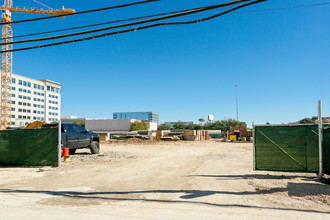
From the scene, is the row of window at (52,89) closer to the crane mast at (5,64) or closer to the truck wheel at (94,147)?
the crane mast at (5,64)

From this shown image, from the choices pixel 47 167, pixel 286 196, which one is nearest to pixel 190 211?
pixel 286 196

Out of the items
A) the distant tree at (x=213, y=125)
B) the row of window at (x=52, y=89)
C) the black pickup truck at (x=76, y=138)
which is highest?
the row of window at (x=52, y=89)

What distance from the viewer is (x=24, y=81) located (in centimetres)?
11281

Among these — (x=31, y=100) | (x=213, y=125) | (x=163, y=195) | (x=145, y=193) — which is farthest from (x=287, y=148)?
(x=31, y=100)

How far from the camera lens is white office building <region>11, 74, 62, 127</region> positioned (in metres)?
108

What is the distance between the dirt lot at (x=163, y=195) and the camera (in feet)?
17.9

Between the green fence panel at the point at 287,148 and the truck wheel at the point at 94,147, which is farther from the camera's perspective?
the truck wheel at the point at 94,147

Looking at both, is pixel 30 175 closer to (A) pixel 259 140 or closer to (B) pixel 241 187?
(B) pixel 241 187

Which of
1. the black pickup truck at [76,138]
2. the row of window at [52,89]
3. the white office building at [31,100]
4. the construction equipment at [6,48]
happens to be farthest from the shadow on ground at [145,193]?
the row of window at [52,89]

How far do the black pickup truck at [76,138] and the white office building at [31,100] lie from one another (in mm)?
90276

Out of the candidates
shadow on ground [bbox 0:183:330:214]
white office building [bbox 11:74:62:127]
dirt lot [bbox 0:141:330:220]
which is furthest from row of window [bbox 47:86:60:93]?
shadow on ground [bbox 0:183:330:214]

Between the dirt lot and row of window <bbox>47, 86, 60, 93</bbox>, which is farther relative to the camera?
row of window <bbox>47, 86, 60, 93</bbox>

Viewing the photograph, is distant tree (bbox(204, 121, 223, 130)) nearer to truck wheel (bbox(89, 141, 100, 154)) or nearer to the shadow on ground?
truck wheel (bbox(89, 141, 100, 154))

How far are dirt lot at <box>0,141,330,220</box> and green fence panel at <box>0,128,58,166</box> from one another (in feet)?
5.33
